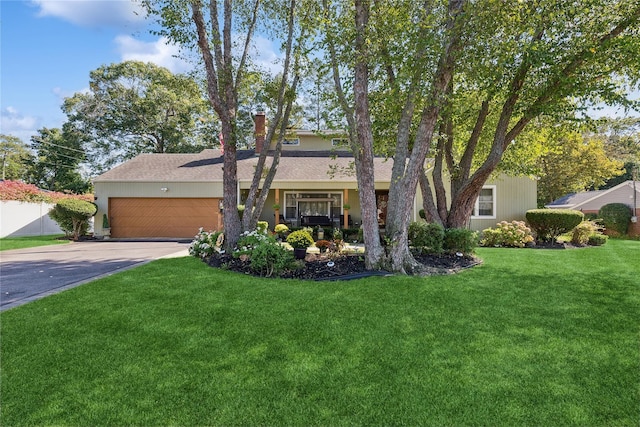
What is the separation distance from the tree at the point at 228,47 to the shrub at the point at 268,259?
90.0 inches

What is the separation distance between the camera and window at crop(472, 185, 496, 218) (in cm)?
1496

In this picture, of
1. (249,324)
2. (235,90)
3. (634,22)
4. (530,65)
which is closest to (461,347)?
(249,324)

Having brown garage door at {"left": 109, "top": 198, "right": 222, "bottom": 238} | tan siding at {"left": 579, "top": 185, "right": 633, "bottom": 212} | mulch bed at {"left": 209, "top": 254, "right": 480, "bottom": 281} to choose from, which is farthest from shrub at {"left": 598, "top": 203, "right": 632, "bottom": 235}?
brown garage door at {"left": 109, "top": 198, "right": 222, "bottom": 238}

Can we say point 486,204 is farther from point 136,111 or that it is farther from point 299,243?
point 136,111

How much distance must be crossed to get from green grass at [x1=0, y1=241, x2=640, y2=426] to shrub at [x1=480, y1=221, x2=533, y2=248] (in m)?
6.33

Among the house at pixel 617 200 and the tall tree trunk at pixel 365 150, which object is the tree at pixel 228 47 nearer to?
the tall tree trunk at pixel 365 150

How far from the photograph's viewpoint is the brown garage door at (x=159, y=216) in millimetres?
16375

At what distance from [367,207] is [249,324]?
12.6ft

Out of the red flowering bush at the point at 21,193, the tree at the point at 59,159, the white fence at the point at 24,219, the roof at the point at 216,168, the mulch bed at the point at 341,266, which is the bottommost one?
the mulch bed at the point at 341,266

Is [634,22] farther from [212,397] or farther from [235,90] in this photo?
[212,397]

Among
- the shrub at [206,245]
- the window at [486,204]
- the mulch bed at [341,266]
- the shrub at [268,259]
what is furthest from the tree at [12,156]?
the window at [486,204]

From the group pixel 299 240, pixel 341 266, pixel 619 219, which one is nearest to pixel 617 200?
pixel 619 219

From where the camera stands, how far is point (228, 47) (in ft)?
28.7

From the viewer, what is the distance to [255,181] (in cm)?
973
